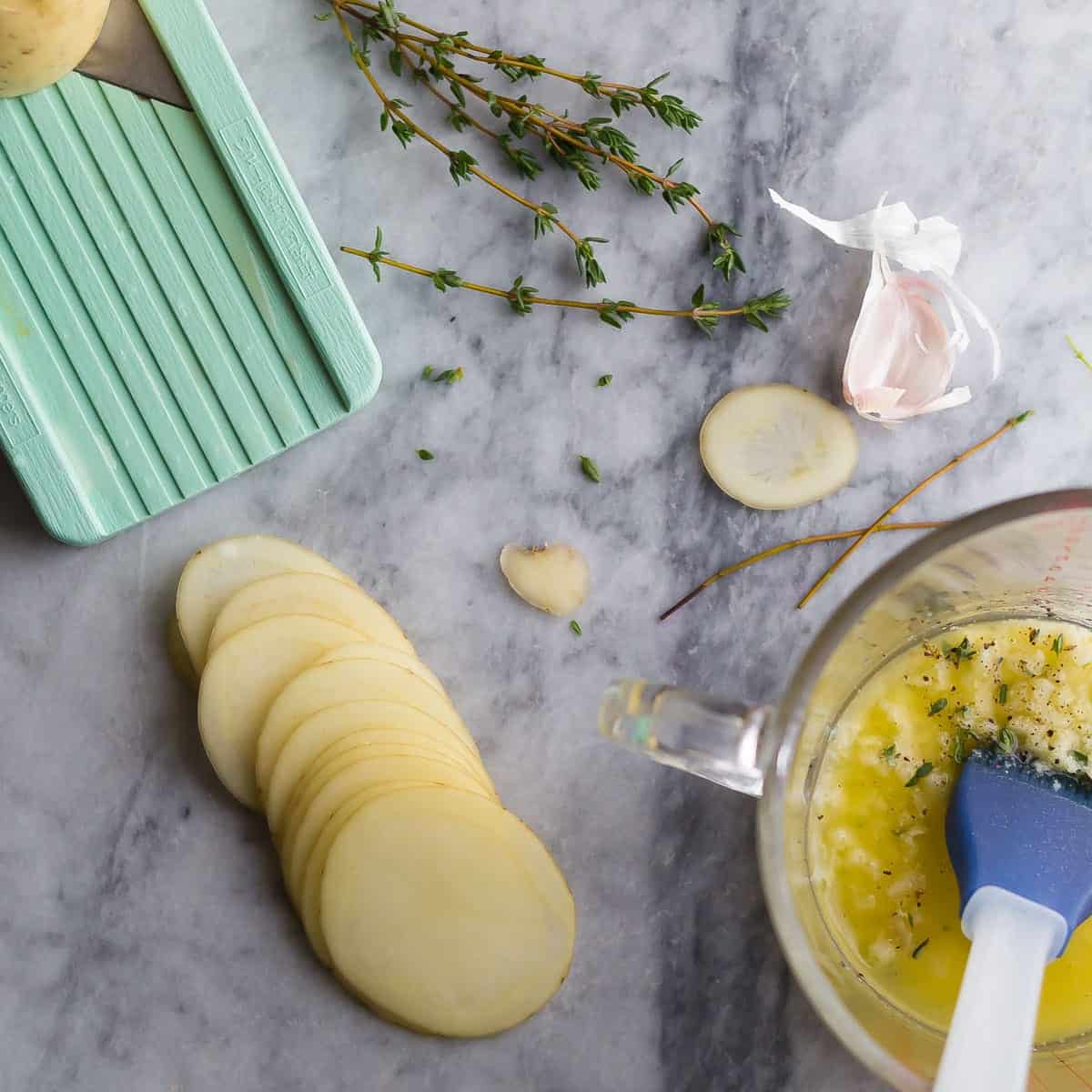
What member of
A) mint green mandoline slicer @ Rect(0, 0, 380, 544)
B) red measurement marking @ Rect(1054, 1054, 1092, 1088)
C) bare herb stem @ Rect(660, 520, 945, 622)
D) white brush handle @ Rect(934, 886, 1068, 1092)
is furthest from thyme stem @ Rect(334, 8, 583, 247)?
red measurement marking @ Rect(1054, 1054, 1092, 1088)

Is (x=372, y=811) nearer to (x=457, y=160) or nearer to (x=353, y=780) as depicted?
(x=353, y=780)

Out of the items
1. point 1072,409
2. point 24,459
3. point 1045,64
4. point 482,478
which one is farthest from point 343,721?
point 1045,64

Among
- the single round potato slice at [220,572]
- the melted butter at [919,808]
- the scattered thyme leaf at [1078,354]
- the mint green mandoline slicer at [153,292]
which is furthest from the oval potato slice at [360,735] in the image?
the scattered thyme leaf at [1078,354]

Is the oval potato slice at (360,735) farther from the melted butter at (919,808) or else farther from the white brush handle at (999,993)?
the white brush handle at (999,993)

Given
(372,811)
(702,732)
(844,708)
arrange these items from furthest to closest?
(372,811), (844,708), (702,732)

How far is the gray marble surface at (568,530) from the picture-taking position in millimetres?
1141

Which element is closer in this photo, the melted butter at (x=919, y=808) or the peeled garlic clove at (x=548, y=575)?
the melted butter at (x=919, y=808)

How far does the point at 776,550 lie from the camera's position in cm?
115

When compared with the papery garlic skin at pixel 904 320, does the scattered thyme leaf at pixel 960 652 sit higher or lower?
lower

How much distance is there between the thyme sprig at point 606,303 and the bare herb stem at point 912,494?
22cm

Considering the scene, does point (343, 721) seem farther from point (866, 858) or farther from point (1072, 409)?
point (1072, 409)

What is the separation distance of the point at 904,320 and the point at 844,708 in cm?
43

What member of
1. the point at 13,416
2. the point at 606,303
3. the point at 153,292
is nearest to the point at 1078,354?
the point at 606,303

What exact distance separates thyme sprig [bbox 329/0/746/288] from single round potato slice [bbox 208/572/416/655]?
390 millimetres
